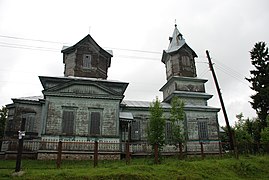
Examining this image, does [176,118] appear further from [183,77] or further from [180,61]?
[180,61]

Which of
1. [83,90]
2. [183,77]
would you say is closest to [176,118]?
[83,90]

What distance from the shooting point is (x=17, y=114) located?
67.9ft

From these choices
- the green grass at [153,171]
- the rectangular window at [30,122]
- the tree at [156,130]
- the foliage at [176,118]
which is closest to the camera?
the green grass at [153,171]

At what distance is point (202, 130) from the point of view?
2439 cm

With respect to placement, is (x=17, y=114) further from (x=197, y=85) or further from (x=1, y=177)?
(x=197, y=85)

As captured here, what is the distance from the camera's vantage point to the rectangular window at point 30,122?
20603mm

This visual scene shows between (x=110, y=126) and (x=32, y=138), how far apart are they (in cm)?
689

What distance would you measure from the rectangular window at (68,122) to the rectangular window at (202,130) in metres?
13.0

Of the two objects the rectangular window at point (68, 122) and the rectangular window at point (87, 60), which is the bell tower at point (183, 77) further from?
the rectangular window at point (68, 122)

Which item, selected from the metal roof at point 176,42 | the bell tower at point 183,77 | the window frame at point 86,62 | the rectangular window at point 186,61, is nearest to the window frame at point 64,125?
the window frame at point 86,62

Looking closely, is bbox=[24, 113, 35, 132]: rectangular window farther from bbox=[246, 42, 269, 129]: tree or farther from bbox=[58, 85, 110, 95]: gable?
bbox=[246, 42, 269, 129]: tree

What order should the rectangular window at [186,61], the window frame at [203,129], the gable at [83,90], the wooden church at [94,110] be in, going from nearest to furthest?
the wooden church at [94,110] < the gable at [83,90] < the window frame at [203,129] < the rectangular window at [186,61]

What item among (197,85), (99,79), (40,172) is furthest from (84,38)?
(40,172)

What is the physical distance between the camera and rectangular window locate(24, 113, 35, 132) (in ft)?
67.6
